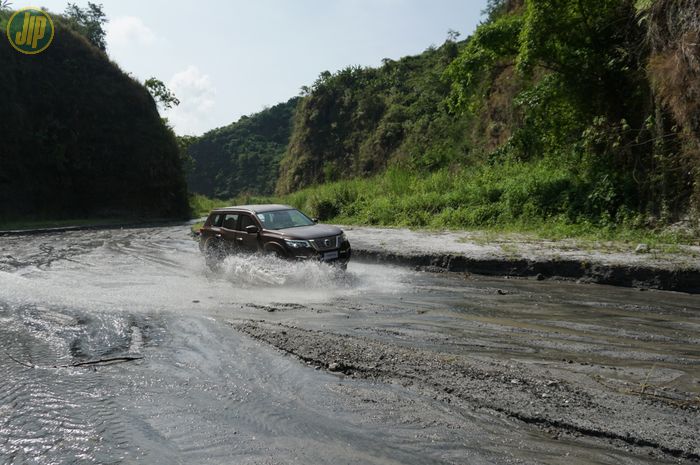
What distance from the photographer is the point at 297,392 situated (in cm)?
475

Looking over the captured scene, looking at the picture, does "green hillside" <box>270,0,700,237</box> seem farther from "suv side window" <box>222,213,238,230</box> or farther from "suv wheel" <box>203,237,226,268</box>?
"suv wheel" <box>203,237,226,268</box>

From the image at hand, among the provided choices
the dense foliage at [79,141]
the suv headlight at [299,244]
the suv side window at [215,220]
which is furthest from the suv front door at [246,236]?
the dense foliage at [79,141]

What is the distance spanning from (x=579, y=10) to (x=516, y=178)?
216 inches

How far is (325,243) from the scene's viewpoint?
419 inches

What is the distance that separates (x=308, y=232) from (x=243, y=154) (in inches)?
3016

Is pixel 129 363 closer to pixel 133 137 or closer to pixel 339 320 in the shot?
pixel 339 320

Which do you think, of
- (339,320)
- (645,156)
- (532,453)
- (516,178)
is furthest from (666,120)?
(532,453)

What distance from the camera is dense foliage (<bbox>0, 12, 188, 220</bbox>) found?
35375mm

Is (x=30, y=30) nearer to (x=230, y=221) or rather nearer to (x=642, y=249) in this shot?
(x=230, y=221)

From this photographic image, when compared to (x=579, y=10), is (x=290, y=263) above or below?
below

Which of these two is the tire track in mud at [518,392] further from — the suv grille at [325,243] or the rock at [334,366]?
the suv grille at [325,243]

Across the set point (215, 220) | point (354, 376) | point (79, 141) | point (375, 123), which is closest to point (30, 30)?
point (79, 141)

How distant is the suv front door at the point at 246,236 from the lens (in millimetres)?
11406

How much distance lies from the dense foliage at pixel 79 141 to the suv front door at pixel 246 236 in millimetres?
27905
